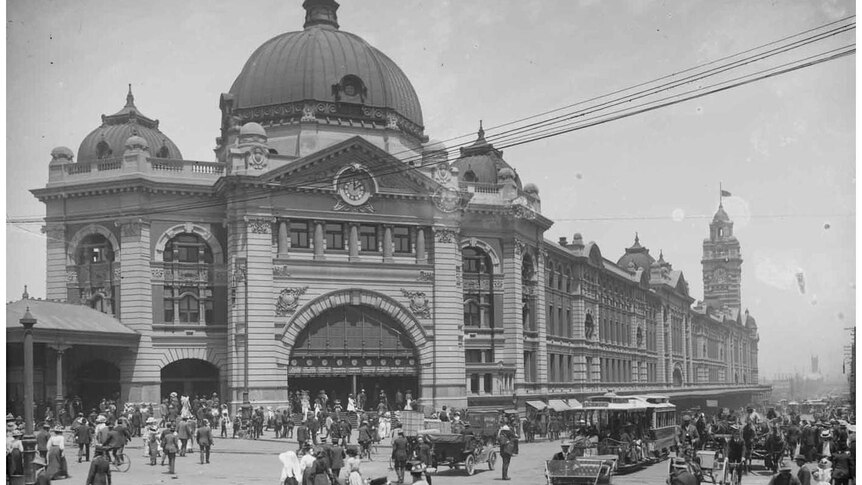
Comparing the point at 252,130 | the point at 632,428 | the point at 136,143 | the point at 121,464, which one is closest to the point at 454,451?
the point at 632,428

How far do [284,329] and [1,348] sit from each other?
74.3 ft

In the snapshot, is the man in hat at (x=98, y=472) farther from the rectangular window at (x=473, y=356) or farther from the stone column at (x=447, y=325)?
the rectangular window at (x=473, y=356)

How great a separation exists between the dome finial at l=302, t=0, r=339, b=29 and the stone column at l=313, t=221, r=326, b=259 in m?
11.1

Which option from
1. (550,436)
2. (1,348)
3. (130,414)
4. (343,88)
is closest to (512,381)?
(550,436)

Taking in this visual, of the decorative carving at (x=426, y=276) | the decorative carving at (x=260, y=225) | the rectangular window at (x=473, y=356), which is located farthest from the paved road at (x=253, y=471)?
the rectangular window at (x=473, y=356)

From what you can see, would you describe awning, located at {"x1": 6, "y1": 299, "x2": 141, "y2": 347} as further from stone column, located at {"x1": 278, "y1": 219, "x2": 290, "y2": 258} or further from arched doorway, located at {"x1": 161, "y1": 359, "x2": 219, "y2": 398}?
stone column, located at {"x1": 278, "y1": 219, "x2": 290, "y2": 258}

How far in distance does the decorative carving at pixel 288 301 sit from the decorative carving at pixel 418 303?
5.05 metres

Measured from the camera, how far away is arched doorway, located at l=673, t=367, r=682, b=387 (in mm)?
76188

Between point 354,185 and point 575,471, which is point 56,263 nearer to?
point 354,185

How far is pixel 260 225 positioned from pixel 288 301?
360cm

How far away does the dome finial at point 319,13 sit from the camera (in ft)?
189

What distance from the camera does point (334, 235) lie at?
2074 inches

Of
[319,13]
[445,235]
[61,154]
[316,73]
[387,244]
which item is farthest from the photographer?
[319,13]

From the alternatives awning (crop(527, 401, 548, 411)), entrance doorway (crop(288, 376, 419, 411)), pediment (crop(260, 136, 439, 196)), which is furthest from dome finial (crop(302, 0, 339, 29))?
awning (crop(527, 401, 548, 411))
